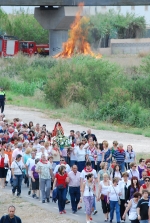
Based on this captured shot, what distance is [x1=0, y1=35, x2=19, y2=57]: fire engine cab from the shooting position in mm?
64750

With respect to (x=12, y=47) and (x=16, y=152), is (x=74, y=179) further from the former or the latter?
(x=12, y=47)

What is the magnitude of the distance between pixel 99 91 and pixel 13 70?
541 inches

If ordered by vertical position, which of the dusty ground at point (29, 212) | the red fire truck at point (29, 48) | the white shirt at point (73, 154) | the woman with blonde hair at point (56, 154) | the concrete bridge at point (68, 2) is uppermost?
the concrete bridge at point (68, 2)

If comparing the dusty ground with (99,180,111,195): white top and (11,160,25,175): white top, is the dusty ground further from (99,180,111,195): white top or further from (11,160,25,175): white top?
(99,180,111,195): white top

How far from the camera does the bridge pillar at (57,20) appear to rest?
5988 centimetres

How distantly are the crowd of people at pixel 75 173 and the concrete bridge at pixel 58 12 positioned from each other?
102 ft

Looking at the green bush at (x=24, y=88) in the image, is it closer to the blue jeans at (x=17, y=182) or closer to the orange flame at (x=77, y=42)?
the orange flame at (x=77, y=42)

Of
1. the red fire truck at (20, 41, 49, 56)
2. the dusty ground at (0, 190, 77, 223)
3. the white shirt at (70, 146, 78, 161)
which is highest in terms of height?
the red fire truck at (20, 41, 49, 56)

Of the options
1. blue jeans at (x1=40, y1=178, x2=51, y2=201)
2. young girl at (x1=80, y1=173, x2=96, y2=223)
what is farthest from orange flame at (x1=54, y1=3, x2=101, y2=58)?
young girl at (x1=80, y1=173, x2=96, y2=223)

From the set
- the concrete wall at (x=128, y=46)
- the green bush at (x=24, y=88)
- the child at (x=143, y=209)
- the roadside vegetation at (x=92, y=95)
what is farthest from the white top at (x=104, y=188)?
the concrete wall at (x=128, y=46)

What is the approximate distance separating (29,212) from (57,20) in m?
41.2

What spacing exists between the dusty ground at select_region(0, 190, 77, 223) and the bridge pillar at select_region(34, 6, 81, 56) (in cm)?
3875

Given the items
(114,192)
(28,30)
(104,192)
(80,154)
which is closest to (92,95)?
(80,154)

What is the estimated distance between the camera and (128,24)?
262ft
